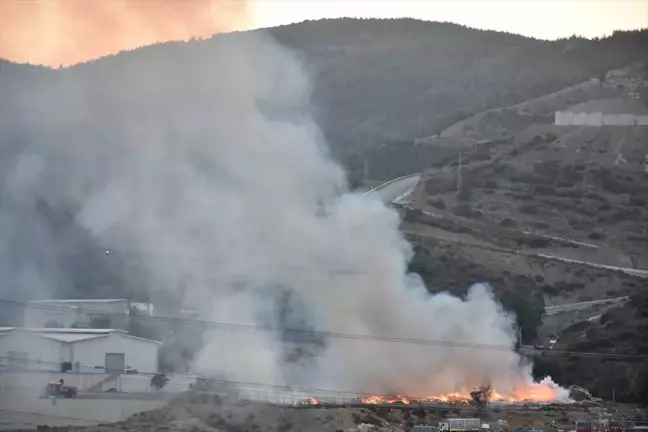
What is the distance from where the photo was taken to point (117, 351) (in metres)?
22.1

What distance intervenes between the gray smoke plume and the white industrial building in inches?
69.2

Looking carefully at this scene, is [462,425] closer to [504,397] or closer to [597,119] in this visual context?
[504,397]

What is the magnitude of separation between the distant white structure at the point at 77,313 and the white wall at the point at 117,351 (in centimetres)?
201

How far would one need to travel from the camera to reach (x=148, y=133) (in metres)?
28.9

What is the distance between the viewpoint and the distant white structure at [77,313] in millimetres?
24016

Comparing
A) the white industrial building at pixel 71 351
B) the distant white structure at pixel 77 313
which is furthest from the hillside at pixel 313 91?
the white industrial building at pixel 71 351

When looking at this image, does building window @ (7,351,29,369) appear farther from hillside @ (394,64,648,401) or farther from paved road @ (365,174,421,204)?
paved road @ (365,174,421,204)

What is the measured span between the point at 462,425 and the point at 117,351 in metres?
7.27

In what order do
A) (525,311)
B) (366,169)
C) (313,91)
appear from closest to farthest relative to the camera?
(525,311) < (366,169) < (313,91)

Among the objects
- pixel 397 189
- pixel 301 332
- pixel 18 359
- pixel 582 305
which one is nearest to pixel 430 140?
pixel 397 189

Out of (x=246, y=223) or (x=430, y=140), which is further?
(x=430, y=140)

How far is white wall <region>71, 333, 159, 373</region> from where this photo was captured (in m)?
21.8

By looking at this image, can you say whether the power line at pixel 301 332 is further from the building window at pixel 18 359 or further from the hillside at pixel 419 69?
the hillside at pixel 419 69

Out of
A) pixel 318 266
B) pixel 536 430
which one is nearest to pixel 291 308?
pixel 318 266
